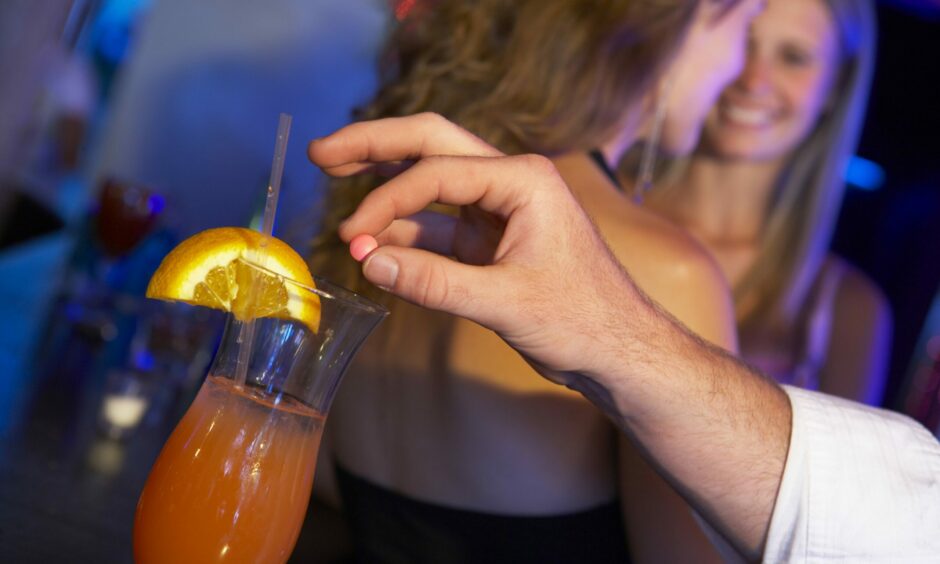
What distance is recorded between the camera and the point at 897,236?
4758mm

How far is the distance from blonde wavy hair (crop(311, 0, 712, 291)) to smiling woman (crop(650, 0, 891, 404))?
81.4 inches

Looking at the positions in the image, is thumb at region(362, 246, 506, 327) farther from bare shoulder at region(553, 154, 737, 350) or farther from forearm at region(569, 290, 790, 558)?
bare shoulder at region(553, 154, 737, 350)

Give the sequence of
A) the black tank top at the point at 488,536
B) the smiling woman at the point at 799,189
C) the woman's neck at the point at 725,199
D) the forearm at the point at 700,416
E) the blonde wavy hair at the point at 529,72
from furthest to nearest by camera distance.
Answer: the woman's neck at the point at 725,199, the smiling woman at the point at 799,189, the blonde wavy hair at the point at 529,72, the black tank top at the point at 488,536, the forearm at the point at 700,416

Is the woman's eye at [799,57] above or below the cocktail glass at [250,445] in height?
above

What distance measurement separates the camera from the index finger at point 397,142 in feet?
3.30

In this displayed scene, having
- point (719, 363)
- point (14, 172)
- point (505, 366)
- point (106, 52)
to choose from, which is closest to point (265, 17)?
point (106, 52)

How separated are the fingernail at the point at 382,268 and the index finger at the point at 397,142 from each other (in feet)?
0.71

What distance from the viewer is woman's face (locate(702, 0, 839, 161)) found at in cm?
353

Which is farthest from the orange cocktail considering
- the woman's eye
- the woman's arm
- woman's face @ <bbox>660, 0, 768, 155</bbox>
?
the woman's eye

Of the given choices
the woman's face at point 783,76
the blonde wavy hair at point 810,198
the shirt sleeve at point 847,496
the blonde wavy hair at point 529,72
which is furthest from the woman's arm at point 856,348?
the shirt sleeve at point 847,496

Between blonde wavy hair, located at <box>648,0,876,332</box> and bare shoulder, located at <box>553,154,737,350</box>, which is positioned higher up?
blonde wavy hair, located at <box>648,0,876,332</box>

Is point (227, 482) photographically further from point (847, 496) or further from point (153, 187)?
point (153, 187)

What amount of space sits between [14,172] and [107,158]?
3.65 meters

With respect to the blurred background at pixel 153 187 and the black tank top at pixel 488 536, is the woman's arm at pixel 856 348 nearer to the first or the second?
the blurred background at pixel 153 187
